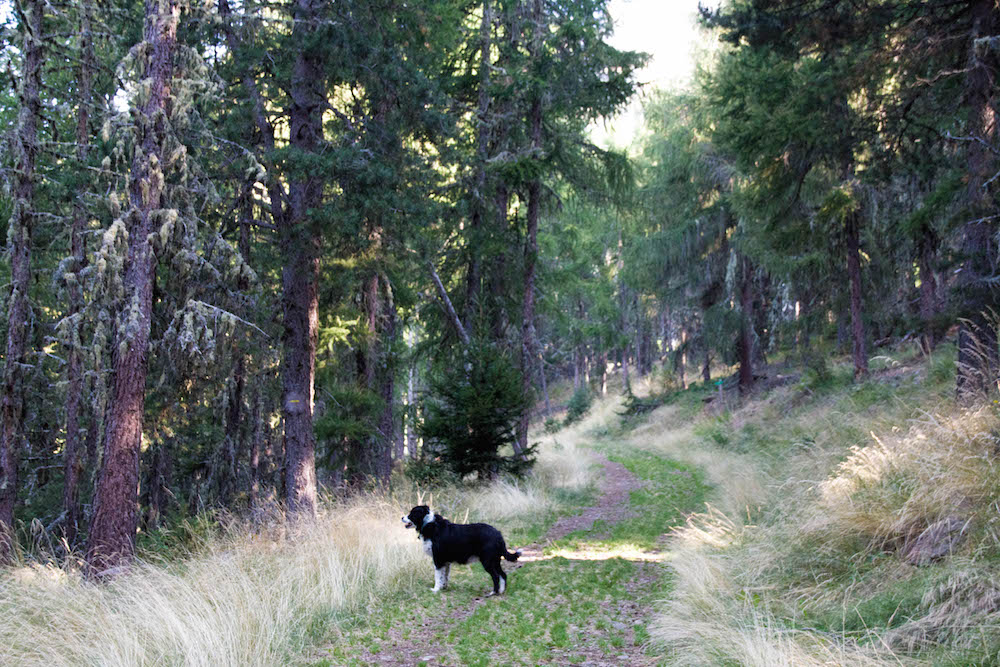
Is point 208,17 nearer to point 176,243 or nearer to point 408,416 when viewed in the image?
point 176,243

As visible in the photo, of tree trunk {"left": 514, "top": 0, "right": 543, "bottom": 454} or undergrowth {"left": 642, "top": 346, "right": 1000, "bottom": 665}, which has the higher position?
tree trunk {"left": 514, "top": 0, "right": 543, "bottom": 454}

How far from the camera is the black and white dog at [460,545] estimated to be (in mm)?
7211

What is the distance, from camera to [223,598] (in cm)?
566

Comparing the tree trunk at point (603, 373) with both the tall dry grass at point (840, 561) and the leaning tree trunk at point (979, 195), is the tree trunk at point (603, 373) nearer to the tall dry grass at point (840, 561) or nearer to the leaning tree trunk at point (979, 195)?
the leaning tree trunk at point (979, 195)

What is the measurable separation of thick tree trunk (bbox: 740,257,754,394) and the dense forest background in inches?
130

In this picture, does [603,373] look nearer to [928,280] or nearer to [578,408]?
[578,408]

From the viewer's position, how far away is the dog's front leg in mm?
7430

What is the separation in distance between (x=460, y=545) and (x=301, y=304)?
526cm

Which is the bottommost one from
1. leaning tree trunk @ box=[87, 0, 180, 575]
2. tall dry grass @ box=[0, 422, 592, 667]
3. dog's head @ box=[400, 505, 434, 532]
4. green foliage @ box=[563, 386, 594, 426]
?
green foliage @ box=[563, 386, 594, 426]

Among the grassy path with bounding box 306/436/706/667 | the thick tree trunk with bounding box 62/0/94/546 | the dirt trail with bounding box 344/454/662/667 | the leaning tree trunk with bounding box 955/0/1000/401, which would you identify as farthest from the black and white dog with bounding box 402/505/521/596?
the thick tree trunk with bounding box 62/0/94/546

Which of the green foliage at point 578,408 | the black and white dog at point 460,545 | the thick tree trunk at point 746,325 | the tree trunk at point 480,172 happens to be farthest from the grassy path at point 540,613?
the green foliage at point 578,408

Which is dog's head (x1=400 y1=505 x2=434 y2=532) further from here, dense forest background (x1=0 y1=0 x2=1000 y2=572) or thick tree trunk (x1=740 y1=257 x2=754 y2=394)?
thick tree trunk (x1=740 y1=257 x2=754 y2=394)

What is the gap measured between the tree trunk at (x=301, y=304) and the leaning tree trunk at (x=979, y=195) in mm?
9692

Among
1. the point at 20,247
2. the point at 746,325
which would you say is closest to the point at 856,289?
the point at 746,325
